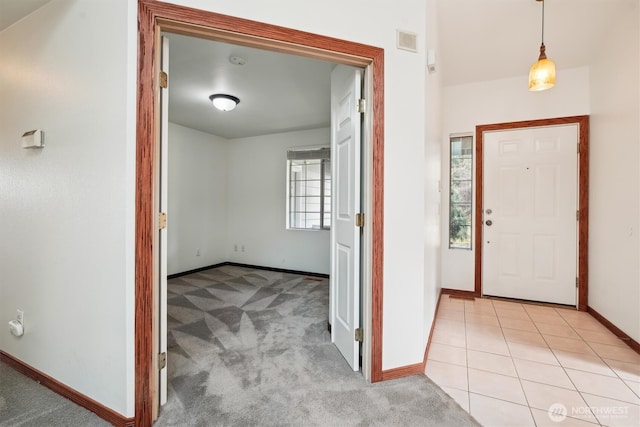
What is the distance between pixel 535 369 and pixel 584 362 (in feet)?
1.45

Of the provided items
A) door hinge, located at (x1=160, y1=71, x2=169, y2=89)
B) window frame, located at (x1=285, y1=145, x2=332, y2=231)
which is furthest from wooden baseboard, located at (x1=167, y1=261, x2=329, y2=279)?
door hinge, located at (x1=160, y1=71, x2=169, y2=89)

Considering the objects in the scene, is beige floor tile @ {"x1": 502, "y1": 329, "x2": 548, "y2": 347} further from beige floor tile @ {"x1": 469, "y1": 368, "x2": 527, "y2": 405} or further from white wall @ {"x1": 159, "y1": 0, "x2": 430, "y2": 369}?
white wall @ {"x1": 159, "y1": 0, "x2": 430, "y2": 369}

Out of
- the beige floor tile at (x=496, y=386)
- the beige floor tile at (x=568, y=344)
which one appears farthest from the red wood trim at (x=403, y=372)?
the beige floor tile at (x=568, y=344)

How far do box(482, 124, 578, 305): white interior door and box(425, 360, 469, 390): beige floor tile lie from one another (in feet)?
6.34

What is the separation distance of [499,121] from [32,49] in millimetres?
4316

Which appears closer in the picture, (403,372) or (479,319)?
(403,372)

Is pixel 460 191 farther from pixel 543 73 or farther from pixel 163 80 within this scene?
pixel 163 80

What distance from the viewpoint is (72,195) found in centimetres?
154

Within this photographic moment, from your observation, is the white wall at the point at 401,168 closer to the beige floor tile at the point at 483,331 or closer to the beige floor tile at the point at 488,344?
the beige floor tile at the point at 488,344

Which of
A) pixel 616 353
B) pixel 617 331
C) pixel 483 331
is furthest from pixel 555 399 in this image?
pixel 617 331

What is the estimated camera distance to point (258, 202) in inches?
207

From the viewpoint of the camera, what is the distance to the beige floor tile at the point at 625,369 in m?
1.87

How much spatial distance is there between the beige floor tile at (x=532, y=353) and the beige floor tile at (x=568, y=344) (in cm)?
13

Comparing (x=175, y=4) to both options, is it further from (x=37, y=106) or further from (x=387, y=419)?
(x=387, y=419)
